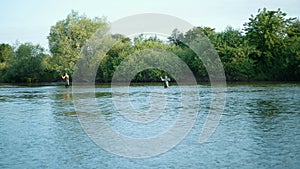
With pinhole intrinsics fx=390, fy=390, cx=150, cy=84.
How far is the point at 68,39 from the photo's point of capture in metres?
75.6

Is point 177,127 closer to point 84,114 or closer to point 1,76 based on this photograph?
point 84,114

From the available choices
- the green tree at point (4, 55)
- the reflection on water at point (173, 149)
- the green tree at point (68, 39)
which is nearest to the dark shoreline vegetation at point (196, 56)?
the green tree at point (68, 39)

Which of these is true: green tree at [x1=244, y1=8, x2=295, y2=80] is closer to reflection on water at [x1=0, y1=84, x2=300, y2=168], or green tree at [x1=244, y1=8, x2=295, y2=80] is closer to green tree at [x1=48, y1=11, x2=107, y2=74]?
green tree at [x1=48, y1=11, x2=107, y2=74]

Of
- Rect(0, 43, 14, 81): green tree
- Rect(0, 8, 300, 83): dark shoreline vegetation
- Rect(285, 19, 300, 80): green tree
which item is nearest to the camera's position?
Rect(285, 19, 300, 80): green tree

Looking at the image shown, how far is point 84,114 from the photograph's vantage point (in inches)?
850

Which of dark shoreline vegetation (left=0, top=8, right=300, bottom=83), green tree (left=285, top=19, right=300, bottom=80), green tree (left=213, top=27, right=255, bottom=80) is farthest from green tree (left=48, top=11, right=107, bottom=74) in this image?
green tree (left=285, top=19, right=300, bottom=80)

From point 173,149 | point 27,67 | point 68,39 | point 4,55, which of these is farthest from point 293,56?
point 4,55

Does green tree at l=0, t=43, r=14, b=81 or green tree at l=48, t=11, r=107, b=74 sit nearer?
green tree at l=48, t=11, r=107, b=74

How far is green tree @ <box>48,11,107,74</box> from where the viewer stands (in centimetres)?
7512

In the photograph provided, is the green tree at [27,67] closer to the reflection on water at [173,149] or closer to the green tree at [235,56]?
the green tree at [235,56]

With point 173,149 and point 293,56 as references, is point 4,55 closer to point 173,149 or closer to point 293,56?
point 293,56

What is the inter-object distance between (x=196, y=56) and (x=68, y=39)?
25.0 m

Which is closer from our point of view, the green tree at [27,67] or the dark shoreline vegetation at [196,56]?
the dark shoreline vegetation at [196,56]

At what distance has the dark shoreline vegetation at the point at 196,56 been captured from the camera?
67.1 meters
